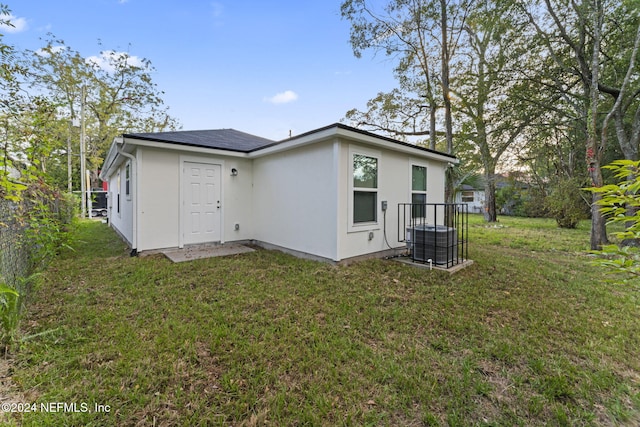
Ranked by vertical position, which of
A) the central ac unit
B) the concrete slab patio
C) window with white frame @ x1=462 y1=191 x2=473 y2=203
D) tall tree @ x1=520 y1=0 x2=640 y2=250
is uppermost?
tall tree @ x1=520 y1=0 x2=640 y2=250

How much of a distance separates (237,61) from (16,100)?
6535 mm

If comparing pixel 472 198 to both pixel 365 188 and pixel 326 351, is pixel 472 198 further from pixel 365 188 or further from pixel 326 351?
pixel 326 351

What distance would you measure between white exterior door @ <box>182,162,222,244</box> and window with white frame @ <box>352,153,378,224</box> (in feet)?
10.8

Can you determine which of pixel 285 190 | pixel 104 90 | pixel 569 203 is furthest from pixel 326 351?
pixel 104 90

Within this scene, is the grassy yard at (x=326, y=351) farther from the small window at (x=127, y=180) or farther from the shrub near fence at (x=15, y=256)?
the small window at (x=127, y=180)

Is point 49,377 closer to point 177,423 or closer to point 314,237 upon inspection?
point 177,423

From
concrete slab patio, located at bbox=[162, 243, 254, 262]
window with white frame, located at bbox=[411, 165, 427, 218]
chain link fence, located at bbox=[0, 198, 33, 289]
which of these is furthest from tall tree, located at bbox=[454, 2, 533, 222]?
chain link fence, located at bbox=[0, 198, 33, 289]

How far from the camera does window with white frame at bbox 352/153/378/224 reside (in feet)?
16.0

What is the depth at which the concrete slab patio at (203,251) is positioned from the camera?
5.15m

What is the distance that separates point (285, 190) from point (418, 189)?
10.1 feet

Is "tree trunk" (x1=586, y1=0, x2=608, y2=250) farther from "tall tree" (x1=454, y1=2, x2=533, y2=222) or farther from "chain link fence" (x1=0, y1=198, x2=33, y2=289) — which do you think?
"chain link fence" (x1=0, y1=198, x2=33, y2=289)

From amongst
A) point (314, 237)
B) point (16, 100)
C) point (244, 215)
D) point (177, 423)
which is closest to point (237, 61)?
point (244, 215)

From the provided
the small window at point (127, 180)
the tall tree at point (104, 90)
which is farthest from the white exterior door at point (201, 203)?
the tall tree at point (104, 90)

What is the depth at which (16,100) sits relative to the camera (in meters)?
3.62
